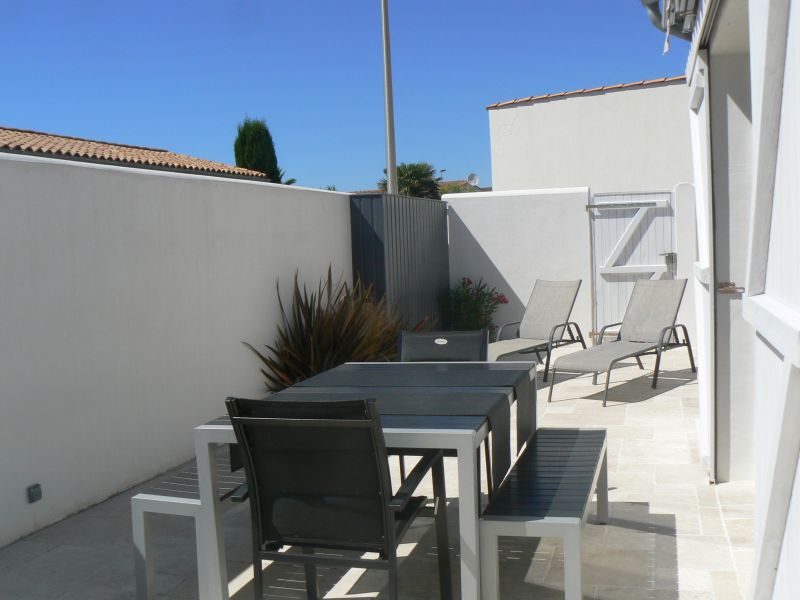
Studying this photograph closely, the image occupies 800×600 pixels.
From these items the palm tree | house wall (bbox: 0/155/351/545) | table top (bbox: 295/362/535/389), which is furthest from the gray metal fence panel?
the palm tree

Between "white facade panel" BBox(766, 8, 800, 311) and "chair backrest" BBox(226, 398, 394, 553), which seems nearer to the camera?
"white facade panel" BBox(766, 8, 800, 311)

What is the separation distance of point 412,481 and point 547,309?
609 centimetres

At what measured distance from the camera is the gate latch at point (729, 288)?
14.9 feet

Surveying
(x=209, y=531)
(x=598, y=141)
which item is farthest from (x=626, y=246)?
(x=598, y=141)

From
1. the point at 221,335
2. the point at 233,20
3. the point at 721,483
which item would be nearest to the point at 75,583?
the point at 221,335

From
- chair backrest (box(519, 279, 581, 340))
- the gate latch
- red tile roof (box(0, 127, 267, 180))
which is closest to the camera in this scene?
the gate latch

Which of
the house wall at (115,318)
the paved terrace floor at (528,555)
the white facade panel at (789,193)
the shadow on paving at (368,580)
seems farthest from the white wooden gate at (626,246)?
the white facade panel at (789,193)

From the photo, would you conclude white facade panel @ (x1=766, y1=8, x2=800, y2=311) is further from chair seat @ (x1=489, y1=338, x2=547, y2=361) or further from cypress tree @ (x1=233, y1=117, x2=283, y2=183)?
cypress tree @ (x1=233, y1=117, x2=283, y2=183)

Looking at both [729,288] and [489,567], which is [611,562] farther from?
[729,288]

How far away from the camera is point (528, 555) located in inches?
157

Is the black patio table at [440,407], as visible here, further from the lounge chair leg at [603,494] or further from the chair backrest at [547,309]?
the chair backrest at [547,309]

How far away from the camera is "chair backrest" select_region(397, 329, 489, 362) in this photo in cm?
504

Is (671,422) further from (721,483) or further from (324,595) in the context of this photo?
(324,595)

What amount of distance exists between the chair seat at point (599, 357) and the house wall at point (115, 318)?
258 centimetres
